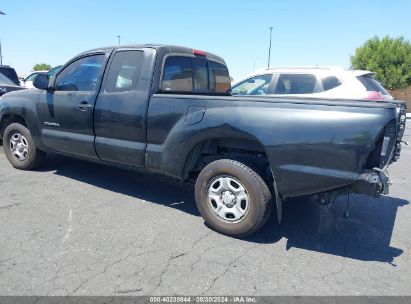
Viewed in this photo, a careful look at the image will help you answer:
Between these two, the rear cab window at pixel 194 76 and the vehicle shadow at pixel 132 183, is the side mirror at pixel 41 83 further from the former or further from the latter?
the rear cab window at pixel 194 76

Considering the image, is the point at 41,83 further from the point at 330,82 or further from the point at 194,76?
the point at 330,82

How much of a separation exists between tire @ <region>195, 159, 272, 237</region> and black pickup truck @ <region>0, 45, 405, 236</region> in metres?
0.01

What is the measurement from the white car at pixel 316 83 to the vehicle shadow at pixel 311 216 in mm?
2812

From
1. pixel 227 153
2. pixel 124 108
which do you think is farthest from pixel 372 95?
pixel 124 108

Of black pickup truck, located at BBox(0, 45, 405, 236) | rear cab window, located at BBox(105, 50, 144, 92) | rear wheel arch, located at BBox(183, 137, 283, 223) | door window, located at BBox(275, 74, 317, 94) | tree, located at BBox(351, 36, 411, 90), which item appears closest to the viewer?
black pickup truck, located at BBox(0, 45, 405, 236)

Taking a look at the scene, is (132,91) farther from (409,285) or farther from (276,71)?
(276,71)

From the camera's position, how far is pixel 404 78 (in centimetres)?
3388

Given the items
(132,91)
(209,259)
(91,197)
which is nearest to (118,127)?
(132,91)

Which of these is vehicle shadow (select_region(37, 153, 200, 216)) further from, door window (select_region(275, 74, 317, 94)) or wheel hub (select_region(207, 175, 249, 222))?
door window (select_region(275, 74, 317, 94))

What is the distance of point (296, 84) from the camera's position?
25.3 ft

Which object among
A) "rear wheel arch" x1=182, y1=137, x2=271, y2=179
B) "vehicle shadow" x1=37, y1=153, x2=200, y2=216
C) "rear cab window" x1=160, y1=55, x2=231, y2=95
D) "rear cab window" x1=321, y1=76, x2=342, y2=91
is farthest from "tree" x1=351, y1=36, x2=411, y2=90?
"rear wheel arch" x1=182, y1=137, x2=271, y2=179

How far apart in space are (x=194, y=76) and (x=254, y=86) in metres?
3.94

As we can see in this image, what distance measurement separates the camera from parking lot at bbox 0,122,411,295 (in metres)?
2.72

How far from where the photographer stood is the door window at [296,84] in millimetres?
→ 7500
